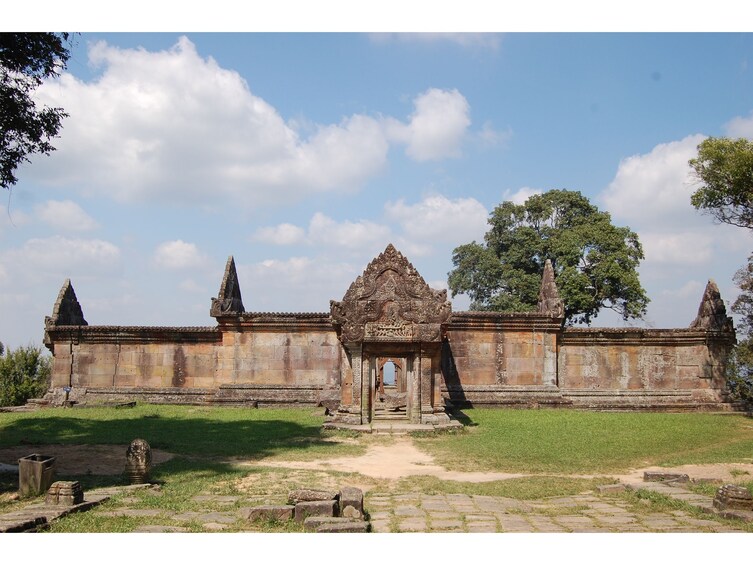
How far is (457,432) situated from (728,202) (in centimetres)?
958

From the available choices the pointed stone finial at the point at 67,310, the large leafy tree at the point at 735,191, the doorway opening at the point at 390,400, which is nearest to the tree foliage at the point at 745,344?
the large leafy tree at the point at 735,191

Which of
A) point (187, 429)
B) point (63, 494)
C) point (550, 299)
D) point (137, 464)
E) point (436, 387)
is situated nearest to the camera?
point (63, 494)

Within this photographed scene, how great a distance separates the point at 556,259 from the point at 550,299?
11095 millimetres

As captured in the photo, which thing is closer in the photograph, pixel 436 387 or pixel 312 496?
pixel 312 496

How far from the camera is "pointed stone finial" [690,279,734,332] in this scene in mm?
20812

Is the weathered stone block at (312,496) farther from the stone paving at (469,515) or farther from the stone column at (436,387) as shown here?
the stone column at (436,387)

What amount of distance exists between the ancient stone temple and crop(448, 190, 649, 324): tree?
899 centimetres

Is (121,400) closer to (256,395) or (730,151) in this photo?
(256,395)

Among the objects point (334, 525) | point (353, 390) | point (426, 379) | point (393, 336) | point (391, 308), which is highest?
point (391, 308)

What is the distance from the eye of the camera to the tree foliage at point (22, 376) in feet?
80.4

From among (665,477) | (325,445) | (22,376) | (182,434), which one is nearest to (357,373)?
(325,445)

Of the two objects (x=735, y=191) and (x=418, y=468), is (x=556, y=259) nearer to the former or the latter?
(x=735, y=191)

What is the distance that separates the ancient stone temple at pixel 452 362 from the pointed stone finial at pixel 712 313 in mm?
36

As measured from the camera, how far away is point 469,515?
714 centimetres
